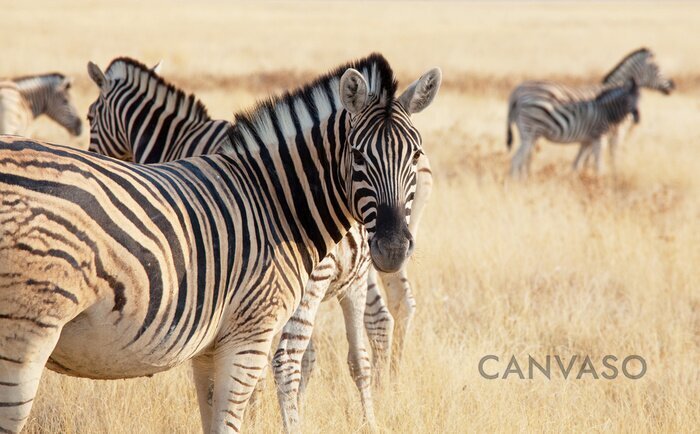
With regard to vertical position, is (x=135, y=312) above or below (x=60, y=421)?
above

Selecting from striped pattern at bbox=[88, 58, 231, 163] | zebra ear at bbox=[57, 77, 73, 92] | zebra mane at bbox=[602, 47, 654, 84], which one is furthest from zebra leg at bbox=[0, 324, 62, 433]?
zebra mane at bbox=[602, 47, 654, 84]

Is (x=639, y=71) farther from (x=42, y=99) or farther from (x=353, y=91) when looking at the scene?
(x=353, y=91)

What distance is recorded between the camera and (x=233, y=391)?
11.1 feet

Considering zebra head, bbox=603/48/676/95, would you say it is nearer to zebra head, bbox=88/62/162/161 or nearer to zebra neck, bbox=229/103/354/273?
zebra head, bbox=88/62/162/161

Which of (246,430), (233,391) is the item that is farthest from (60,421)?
(233,391)

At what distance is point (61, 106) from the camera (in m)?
13.3

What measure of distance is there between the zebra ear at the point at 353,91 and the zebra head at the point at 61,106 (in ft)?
36.1

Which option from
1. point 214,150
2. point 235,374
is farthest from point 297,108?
point 235,374

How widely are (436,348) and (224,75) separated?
65.4 ft

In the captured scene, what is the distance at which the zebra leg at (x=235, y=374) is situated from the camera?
340cm

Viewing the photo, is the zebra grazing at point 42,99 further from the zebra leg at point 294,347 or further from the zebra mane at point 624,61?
the zebra mane at point 624,61

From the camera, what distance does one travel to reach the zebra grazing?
1251cm

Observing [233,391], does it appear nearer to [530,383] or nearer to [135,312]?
[135,312]

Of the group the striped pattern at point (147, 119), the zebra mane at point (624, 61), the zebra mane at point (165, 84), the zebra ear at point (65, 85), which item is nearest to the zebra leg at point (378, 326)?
the striped pattern at point (147, 119)
